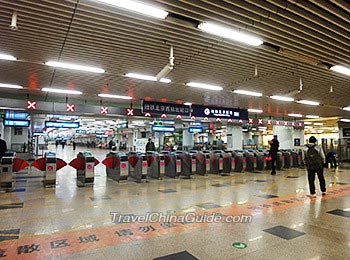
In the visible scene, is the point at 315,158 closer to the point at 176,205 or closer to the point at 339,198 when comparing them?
the point at 339,198

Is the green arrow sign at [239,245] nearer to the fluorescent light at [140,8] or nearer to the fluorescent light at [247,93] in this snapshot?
the fluorescent light at [140,8]

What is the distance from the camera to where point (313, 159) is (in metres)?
6.25

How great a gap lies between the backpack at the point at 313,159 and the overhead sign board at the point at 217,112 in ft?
16.9

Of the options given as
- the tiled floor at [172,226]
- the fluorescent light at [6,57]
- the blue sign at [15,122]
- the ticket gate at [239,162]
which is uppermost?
the fluorescent light at [6,57]

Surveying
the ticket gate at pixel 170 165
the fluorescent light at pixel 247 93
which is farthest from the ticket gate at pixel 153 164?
the fluorescent light at pixel 247 93

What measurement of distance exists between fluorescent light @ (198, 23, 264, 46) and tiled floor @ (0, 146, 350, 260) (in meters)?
3.36

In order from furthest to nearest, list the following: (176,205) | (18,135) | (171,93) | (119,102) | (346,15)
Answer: (18,135), (119,102), (171,93), (176,205), (346,15)

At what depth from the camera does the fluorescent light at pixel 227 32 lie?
4346 millimetres

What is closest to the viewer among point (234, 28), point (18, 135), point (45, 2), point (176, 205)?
point (45, 2)

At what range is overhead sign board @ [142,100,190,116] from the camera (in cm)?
982

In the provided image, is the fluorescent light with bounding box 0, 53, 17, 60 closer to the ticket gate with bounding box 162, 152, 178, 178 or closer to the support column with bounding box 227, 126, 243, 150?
the ticket gate with bounding box 162, 152, 178, 178

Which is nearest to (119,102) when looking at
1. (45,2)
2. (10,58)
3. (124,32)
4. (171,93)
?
(171,93)

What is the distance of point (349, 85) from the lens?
8977 millimetres

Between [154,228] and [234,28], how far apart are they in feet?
12.2
